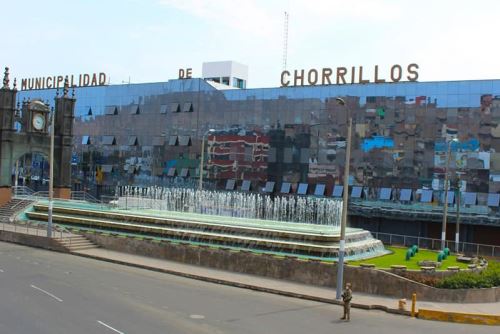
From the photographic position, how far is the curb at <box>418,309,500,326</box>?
2222cm

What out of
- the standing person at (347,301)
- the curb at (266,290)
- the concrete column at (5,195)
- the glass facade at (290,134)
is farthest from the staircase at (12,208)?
the standing person at (347,301)

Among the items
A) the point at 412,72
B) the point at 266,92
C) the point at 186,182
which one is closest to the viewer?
the point at 412,72

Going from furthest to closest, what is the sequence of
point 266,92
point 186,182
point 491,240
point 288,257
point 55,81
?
point 55,81 < point 186,182 < point 266,92 < point 491,240 < point 288,257

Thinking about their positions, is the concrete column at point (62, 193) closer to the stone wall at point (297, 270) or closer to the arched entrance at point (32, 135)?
the arched entrance at point (32, 135)

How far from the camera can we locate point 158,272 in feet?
98.7

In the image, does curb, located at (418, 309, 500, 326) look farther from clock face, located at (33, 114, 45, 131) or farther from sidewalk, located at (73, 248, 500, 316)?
clock face, located at (33, 114, 45, 131)

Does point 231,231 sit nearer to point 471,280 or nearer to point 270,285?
point 270,285

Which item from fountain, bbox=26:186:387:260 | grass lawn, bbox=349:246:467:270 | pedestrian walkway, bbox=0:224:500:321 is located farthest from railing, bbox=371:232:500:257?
pedestrian walkway, bbox=0:224:500:321

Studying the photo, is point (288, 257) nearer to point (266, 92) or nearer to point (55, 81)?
point (266, 92)

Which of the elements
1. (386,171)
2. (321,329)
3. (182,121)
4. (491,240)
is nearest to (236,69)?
(182,121)

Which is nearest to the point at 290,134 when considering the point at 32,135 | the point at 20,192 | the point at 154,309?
the point at 32,135

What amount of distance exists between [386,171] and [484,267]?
2723 cm

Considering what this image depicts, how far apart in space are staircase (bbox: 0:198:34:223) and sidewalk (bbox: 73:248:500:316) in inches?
598

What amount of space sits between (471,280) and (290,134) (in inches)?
1500
